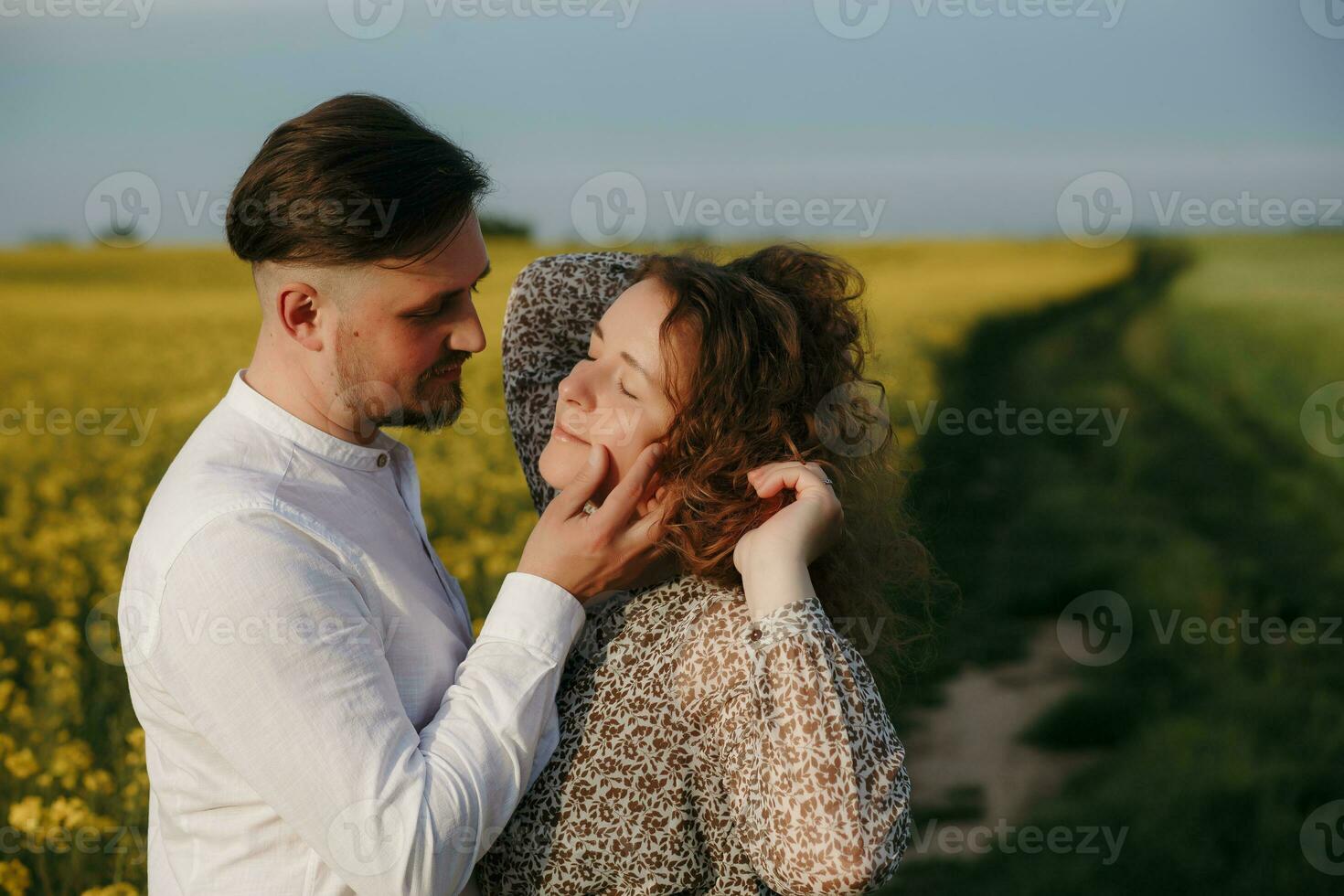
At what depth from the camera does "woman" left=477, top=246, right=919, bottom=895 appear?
203 centimetres

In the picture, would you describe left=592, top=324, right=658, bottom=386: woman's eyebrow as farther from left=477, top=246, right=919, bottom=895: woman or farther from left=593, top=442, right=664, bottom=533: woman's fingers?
left=593, top=442, right=664, bottom=533: woman's fingers

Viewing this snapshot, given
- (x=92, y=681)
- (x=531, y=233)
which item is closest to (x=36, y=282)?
(x=531, y=233)

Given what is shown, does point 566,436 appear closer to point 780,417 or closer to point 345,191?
point 780,417

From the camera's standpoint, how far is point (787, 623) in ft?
6.88

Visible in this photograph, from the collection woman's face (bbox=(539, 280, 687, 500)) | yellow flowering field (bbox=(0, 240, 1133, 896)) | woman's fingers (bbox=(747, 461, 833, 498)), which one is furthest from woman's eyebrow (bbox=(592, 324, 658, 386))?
yellow flowering field (bbox=(0, 240, 1133, 896))

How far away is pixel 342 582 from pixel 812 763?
0.88m

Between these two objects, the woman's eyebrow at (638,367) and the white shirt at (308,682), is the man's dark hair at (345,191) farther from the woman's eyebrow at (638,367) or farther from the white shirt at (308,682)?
the woman's eyebrow at (638,367)

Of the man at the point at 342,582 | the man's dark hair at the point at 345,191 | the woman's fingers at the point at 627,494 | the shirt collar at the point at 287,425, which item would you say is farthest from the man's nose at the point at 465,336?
the woman's fingers at the point at 627,494

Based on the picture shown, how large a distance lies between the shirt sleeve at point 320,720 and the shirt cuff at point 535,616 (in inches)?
6.3

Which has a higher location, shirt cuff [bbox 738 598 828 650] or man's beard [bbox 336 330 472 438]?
man's beard [bbox 336 330 472 438]

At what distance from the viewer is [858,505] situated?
2.74 metres

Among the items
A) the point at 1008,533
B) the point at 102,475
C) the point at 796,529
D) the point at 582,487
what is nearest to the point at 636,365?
the point at 582,487

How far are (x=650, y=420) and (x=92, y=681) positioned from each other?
358cm

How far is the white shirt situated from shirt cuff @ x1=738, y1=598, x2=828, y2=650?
1.18 feet
